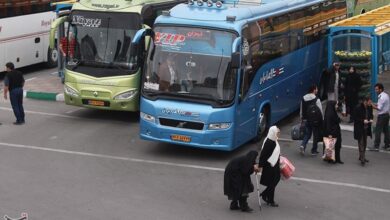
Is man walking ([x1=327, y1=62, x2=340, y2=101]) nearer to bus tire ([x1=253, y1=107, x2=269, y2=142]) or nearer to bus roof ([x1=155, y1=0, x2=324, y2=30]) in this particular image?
bus tire ([x1=253, y1=107, x2=269, y2=142])

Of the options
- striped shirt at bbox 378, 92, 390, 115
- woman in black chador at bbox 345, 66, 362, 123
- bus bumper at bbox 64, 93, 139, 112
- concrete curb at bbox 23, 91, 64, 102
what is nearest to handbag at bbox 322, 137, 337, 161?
striped shirt at bbox 378, 92, 390, 115

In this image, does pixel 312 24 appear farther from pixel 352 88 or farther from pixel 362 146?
pixel 362 146

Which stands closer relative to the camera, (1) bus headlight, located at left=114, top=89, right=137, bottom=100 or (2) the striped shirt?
(2) the striped shirt

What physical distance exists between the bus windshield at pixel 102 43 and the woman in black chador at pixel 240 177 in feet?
23.4

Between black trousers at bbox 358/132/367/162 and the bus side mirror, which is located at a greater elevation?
the bus side mirror

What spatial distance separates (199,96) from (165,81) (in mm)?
866

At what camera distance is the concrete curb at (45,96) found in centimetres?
2131

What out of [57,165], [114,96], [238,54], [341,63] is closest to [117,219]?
[57,165]

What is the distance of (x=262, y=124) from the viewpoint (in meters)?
16.7

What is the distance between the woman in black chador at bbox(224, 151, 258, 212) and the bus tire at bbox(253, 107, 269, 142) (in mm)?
4498

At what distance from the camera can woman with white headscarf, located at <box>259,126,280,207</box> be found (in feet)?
39.0

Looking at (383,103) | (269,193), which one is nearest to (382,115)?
(383,103)

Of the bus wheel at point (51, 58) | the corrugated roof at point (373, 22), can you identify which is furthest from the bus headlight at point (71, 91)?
the bus wheel at point (51, 58)

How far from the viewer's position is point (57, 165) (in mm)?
14711
